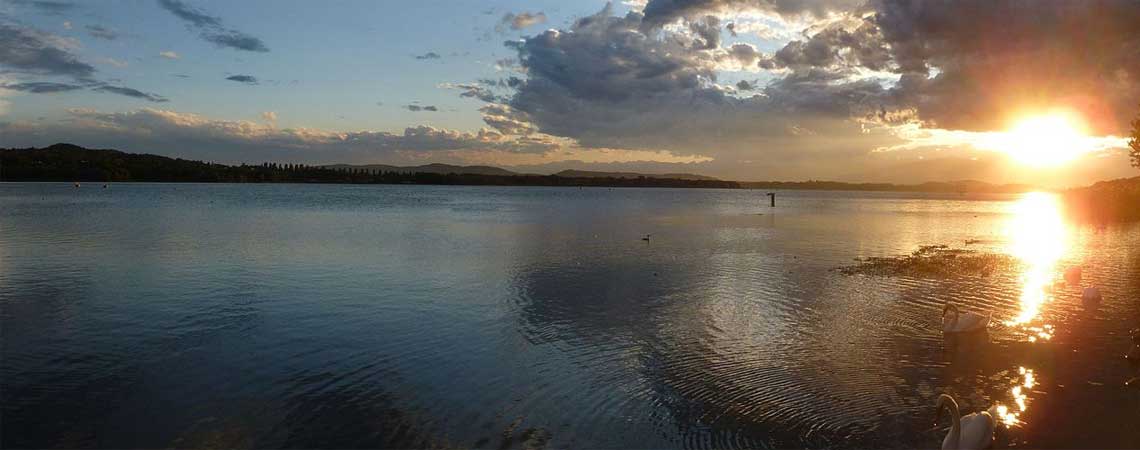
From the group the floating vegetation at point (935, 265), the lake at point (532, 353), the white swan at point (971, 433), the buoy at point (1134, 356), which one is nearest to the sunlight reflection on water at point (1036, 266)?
the lake at point (532, 353)

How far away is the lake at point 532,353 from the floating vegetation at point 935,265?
3.97ft

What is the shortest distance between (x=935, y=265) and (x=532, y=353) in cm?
2524

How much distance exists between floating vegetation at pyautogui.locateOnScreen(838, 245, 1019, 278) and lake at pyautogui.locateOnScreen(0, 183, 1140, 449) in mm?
1211

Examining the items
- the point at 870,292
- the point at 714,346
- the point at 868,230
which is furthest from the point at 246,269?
the point at 868,230

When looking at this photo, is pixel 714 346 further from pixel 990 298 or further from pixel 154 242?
pixel 154 242

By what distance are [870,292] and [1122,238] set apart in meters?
40.7

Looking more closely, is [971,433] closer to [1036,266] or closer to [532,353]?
[532,353]

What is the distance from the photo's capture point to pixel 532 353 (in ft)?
53.0

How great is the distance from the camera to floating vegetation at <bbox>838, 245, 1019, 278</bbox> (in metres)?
30.3

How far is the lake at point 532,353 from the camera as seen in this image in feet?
37.2

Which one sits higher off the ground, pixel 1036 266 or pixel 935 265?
pixel 935 265

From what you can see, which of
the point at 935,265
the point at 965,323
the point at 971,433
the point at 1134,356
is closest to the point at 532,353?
the point at 971,433

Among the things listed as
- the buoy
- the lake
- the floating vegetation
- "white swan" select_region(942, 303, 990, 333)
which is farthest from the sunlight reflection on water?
the buoy

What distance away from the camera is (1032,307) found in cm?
2238
